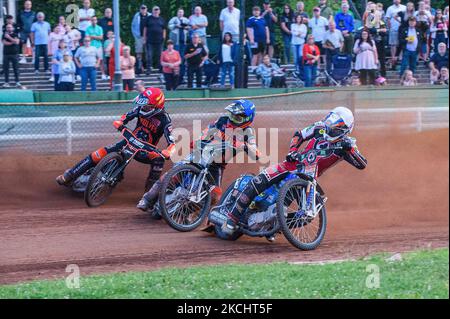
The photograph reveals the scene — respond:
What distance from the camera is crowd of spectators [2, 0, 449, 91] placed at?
1706 cm

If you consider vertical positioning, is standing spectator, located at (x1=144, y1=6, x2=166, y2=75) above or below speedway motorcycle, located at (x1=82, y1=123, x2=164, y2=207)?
above

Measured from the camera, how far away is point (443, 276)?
8.53 meters

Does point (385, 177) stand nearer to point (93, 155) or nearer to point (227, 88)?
point (227, 88)

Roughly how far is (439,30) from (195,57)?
5402 millimetres

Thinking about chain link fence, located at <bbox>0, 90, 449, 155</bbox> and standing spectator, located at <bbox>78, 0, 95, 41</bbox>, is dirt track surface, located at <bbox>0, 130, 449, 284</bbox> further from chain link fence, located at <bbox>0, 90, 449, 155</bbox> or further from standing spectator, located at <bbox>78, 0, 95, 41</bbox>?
standing spectator, located at <bbox>78, 0, 95, 41</bbox>

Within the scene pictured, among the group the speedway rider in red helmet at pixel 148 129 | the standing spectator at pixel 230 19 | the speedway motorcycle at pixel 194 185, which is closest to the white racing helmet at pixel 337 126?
the speedway motorcycle at pixel 194 185

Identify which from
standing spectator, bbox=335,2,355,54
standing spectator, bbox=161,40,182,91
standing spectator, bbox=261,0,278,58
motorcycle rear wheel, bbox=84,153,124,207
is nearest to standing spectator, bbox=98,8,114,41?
standing spectator, bbox=161,40,182,91

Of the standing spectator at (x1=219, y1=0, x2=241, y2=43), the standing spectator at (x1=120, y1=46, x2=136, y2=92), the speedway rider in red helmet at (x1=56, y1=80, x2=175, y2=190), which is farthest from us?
the standing spectator at (x1=219, y1=0, x2=241, y2=43)

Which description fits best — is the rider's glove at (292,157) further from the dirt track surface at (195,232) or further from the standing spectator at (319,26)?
the standing spectator at (319,26)

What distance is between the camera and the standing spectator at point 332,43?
724 inches

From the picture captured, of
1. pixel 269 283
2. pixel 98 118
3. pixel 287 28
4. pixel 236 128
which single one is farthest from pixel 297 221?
pixel 287 28

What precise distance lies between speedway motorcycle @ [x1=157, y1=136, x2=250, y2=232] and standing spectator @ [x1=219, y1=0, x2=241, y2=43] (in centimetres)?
665
